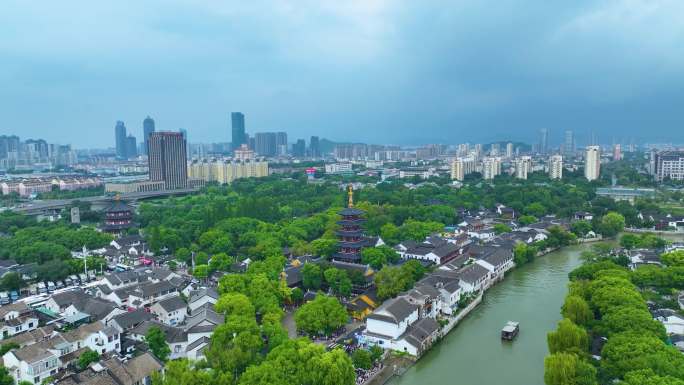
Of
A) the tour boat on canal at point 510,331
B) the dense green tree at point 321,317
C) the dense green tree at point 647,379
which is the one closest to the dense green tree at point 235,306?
the dense green tree at point 321,317

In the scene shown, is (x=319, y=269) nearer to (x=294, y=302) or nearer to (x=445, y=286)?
(x=294, y=302)

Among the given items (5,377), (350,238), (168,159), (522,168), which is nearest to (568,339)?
(350,238)

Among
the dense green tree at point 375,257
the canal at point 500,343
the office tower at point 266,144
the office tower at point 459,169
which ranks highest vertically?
the office tower at point 266,144

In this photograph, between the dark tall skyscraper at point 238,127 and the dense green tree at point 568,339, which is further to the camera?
the dark tall skyscraper at point 238,127

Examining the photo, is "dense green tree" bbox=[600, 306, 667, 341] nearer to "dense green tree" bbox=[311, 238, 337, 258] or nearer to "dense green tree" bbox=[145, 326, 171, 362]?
"dense green tree" bbox=[311, 238, 337, 258]

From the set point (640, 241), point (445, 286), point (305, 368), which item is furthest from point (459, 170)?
point (305, 368)

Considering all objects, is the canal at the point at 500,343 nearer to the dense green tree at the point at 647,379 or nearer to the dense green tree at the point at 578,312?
the dense green tree at the point at 578,312

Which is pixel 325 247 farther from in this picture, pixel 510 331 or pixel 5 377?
pixel 5 377
